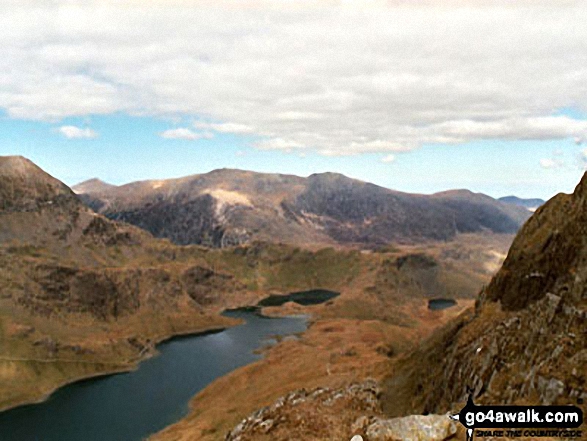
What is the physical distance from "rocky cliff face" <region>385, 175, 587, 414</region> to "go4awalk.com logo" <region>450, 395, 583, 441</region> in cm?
291

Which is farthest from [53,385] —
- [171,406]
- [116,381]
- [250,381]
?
[250,381]

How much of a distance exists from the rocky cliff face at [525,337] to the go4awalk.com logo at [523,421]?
2.91m

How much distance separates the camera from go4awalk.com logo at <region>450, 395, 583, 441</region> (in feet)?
107

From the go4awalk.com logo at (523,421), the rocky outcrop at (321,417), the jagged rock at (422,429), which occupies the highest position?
the go4awalk.com logo at (523,421)

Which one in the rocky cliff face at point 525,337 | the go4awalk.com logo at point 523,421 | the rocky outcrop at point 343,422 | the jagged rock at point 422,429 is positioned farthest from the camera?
the rocky cliff face at point 525,337

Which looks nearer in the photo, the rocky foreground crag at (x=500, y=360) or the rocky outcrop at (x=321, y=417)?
the rocky foreground crag at (x=500, y=360)

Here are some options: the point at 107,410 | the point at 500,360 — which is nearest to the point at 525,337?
the point at 500,360

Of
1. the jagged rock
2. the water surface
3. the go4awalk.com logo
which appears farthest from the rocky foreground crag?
the water surface

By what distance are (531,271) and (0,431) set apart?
526 feet

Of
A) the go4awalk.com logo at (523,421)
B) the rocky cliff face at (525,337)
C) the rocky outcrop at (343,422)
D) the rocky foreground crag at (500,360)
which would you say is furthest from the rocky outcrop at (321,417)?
the go4awalk.com logo at (523,421)

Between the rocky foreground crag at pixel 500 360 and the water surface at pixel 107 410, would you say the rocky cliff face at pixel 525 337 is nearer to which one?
the rocky foreground crag at pixel 500 360

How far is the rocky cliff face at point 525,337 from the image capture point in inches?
1646

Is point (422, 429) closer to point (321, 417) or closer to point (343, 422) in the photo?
point (343, 422)

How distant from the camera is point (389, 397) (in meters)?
73.4
